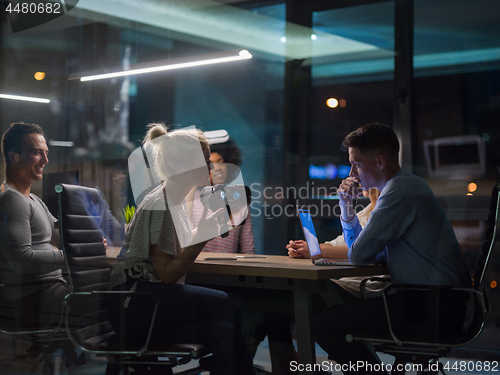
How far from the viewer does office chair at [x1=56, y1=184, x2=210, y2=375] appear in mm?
1708

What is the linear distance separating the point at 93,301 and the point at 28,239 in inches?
20.0

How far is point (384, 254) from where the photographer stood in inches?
76.5

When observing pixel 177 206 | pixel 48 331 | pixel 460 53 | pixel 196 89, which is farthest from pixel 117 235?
pixel 460 53

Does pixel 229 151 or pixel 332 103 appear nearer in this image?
pixel 229 151

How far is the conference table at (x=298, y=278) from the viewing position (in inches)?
67.8

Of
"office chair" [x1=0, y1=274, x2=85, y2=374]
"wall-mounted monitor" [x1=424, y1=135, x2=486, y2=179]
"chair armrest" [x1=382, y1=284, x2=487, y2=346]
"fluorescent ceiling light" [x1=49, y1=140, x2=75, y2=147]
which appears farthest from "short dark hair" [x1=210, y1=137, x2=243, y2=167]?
"wall-mounted monitor" [x1=424, y1=135, x2=486, y2=179]

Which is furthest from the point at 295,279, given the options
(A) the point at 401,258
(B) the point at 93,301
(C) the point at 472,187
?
(C) the point at 472,187

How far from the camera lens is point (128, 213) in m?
1.92

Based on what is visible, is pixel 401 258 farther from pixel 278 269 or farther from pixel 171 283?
pixel 171 283

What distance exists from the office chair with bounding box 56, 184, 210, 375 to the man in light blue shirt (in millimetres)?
570

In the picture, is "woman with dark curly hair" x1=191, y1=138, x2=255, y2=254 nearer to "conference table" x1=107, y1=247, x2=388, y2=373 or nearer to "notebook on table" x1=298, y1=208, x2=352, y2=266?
"conference table" x1=107, y1=247, x2=388, y2=373

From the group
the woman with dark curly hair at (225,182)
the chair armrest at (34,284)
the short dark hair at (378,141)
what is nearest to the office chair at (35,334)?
the chair armrest at (34,284)

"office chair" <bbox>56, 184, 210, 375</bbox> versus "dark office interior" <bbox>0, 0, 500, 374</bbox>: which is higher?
"dark office interior" <bbox>0, 0, 500, 374</bbox>

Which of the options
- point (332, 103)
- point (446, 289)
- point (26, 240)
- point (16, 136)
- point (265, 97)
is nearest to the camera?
point (446, 289)
